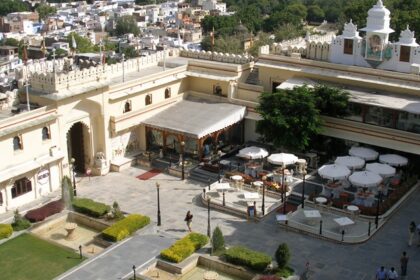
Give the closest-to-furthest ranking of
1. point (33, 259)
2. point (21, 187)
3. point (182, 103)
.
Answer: point (33, 259) < point (21, 187) < point (182, 103)

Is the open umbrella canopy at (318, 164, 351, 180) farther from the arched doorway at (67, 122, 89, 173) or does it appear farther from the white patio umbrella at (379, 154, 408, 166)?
the arched doorway at (67, 122, 89, 173)

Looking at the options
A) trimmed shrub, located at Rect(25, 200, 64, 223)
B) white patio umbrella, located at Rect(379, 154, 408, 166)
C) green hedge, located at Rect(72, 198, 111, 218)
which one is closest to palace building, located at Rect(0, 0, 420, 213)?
white patio umbrella, located at Rect(379, 154, 408, 166)

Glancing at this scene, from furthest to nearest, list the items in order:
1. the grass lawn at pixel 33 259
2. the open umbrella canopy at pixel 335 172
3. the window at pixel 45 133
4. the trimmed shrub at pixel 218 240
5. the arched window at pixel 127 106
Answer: the arched window at pixel 127 106
the window at pixel 45 133
the open umbrella canopy at pixel 335 172
the trimmed shrub at pixel 218 240
the grass lawn at pixel 33 259

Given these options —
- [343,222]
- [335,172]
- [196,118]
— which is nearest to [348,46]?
[335,172]

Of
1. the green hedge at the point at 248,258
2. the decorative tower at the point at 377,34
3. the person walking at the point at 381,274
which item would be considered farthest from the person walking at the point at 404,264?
the decorative tower at the point at 377,34

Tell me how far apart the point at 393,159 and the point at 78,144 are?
19.3 meters

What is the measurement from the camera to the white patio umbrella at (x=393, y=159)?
1328 inches

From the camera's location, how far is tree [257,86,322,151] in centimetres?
3512

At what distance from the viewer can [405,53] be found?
35.4 metres

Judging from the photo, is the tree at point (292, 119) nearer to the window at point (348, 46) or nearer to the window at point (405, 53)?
the window at point (348, 46)

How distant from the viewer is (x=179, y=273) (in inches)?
1012

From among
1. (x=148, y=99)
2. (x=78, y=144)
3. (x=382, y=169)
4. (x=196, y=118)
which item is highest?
(x=148, y=99)

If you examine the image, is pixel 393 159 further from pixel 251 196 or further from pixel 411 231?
pixel 251 196

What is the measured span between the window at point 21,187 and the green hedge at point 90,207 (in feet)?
9.90
